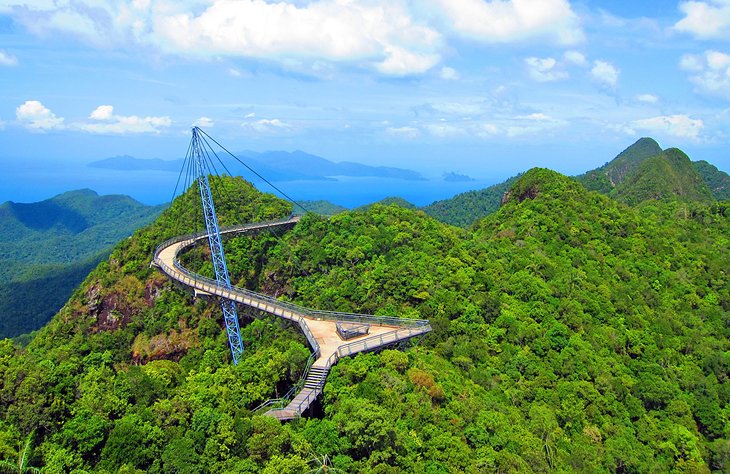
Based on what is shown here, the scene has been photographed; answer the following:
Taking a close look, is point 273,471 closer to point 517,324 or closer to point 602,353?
point 517,324

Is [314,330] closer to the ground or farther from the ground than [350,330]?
closer to the ground

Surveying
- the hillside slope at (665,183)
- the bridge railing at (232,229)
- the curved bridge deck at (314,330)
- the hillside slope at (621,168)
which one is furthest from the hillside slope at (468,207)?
the curved bridge deck at (314,330)

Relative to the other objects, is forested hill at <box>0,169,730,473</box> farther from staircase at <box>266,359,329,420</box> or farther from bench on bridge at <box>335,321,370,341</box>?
bench on bridge at <box>335,321,370,341</box>

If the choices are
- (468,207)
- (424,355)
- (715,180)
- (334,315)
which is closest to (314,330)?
(334,315)

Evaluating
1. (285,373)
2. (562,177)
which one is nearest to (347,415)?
(285,373)

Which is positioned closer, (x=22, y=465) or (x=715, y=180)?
(x=22, y=465)

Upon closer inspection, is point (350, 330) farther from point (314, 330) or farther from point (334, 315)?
point (334, 315)

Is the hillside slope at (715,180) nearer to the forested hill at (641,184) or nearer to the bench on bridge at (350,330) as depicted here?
the forested hill at (641,184)
